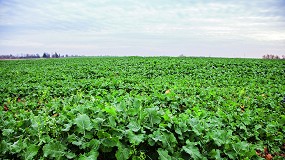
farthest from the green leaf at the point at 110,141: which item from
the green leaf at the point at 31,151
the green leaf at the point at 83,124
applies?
the green leaf at the point at 31,151

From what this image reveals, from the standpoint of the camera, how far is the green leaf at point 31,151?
234 centimetres

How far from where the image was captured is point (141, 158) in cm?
265

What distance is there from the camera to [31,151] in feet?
7.82

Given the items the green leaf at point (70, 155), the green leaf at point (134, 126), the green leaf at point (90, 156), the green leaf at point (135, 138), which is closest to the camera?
the green leaf at point (90, 156)

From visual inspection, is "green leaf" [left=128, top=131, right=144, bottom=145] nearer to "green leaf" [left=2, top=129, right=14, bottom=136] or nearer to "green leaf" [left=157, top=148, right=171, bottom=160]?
"green leaf" [left=157, top=148, right=171, bottom=160]

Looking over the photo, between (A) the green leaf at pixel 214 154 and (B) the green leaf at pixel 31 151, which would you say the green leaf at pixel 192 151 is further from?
(B) the green leaf at pixel 31 151

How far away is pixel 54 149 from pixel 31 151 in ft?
0.81

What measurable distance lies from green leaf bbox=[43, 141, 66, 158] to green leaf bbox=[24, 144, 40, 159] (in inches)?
4.3

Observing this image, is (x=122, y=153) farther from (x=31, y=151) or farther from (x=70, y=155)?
(x=31, y=151)

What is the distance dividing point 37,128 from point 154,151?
1.62 meters

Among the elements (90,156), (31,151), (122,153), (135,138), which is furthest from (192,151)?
(31,151)

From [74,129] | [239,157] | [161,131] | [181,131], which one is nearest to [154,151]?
[161,131]

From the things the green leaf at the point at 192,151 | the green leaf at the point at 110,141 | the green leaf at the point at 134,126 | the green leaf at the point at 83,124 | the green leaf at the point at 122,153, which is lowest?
the green leaf at the point at 192,151

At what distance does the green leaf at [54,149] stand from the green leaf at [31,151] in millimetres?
109
